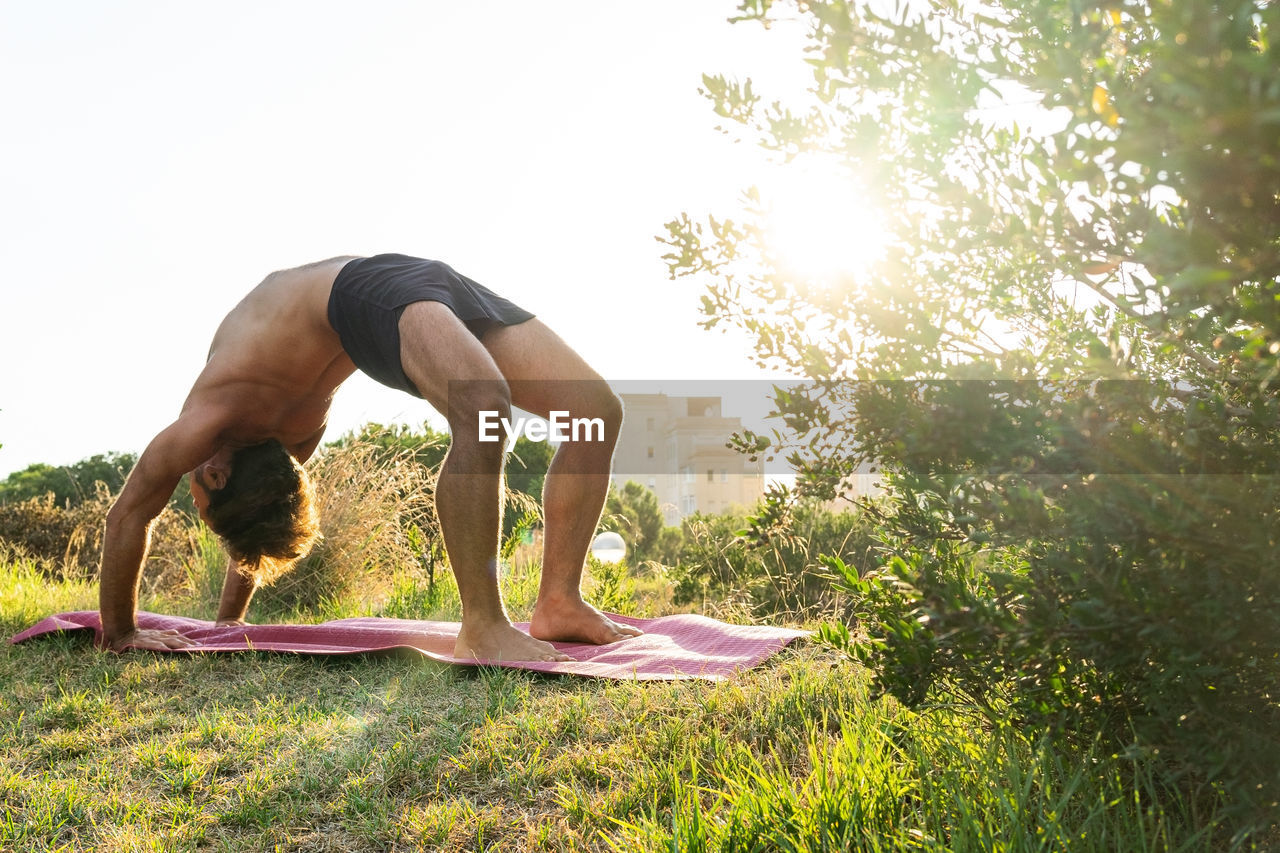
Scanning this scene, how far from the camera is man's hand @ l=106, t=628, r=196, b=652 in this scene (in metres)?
3.50

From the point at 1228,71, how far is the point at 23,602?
224 inches

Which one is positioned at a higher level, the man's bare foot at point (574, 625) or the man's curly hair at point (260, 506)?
the man's curly hair at point (260, 506)

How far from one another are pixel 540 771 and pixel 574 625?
5.01 ft

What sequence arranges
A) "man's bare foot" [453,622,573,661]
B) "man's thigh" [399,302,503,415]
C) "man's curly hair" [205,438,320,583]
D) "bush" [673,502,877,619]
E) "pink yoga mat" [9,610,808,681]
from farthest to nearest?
1. "bush" [673,502,877,619]
2. "man's curly hair" [205,438,320,583]
3. "man's thigh" [399,302,503,415]
4. "man's bare foot" [453,622,573,661]
5. "pink yoga mat" [9,610,808,681]

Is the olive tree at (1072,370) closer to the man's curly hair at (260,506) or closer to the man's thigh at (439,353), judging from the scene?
the man's thigh at (439,353)

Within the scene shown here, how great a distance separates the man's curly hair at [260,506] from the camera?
379cm

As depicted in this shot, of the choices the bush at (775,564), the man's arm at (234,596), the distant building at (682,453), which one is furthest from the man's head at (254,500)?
the distant building at (682,453)

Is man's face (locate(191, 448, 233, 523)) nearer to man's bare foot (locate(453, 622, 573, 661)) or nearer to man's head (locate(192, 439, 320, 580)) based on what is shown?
man's head (locate(192, 439, 320, 580))

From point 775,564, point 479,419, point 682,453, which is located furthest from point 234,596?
point 682,453

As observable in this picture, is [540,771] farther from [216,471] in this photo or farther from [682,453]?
[682,453]

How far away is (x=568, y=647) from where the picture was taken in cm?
334

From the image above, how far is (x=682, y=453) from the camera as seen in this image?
115 feet

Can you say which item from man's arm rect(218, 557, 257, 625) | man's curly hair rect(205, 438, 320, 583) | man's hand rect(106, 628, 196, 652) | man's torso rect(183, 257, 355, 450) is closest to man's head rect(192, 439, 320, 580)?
man's curly hair rect(205, 438, 320, 583)

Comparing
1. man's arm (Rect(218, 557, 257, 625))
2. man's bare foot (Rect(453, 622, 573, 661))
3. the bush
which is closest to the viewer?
man's bare foot (Rect(453, 622, 573, 661))
